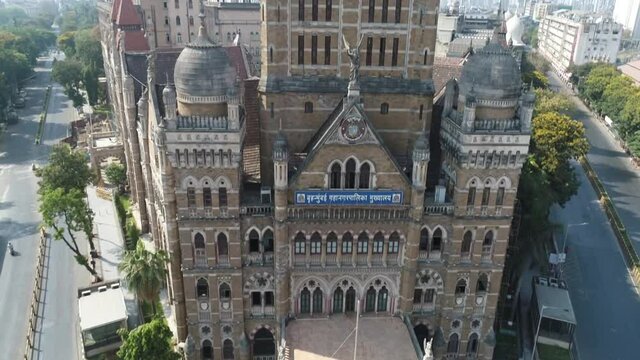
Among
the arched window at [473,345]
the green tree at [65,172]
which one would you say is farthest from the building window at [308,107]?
the green tree at [65,172]

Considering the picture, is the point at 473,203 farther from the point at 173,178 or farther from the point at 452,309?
the point at 173,178

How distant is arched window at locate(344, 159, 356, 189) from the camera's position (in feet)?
134

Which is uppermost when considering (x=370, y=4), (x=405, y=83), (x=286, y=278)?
(x=370, y=4)

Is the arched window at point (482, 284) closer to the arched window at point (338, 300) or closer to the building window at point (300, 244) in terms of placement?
the arched window at point (338, 300)

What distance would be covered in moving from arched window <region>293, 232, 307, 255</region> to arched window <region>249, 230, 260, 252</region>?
10.2 feet

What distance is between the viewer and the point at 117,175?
8025 cm

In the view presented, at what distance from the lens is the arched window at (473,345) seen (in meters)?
47.6

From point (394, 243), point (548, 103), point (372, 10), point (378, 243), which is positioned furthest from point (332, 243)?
point (548, 103)

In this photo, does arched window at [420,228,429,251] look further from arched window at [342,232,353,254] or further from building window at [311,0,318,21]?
building window at [311,0,318,21]

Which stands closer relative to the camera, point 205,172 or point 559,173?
point 205,172

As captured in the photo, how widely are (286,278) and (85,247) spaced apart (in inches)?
1439

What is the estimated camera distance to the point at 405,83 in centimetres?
4425

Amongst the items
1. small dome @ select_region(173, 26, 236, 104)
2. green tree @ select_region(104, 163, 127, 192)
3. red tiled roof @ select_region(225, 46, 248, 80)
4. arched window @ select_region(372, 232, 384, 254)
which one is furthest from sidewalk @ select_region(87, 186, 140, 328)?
red tiled roof @ select_region(225, 46, 248, 80)

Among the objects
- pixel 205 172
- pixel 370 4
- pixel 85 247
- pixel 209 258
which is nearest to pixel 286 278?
pixel 209 258
